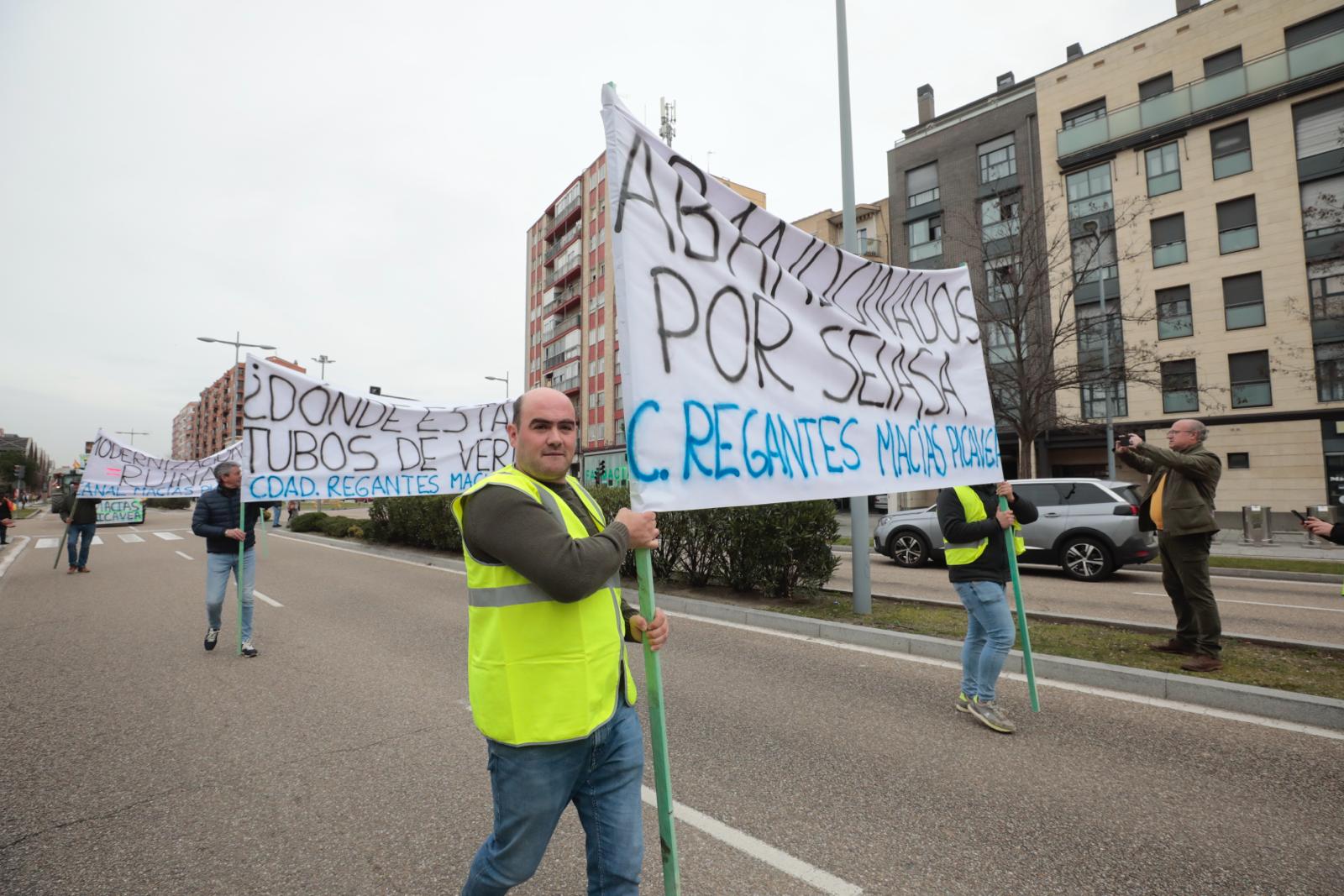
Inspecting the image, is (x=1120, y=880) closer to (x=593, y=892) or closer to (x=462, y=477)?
(x=593, y=892)

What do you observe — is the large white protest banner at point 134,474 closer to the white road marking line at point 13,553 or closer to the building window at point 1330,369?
the white road marking line at point 13,553

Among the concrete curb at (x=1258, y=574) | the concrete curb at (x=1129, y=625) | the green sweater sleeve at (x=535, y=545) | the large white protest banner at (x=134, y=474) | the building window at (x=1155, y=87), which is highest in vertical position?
the building window at (x=1155, y=87)

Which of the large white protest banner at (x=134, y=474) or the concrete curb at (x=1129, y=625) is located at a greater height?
the large white protest banner at (x=134, y=474)

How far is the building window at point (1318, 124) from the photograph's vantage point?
A: 2328 centimetres

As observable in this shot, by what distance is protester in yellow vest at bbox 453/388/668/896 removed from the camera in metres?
1.75

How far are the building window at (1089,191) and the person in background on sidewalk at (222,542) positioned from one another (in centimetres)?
3133

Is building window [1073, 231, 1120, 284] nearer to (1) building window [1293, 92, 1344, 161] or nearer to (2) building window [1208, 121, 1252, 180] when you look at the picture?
(2) building window [1208, 121, 1252, 180]

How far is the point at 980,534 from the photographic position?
13.6ft

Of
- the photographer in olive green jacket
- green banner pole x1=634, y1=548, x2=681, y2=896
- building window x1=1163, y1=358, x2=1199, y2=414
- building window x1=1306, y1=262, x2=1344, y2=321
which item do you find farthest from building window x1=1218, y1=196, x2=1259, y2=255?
green banner pole x1=634, y1=548, x2=681, y2=896

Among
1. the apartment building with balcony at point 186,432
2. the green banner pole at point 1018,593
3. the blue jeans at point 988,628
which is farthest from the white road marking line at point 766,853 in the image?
the apartment building with balcony at point 186,432

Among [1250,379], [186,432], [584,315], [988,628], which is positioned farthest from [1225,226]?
[186,432]

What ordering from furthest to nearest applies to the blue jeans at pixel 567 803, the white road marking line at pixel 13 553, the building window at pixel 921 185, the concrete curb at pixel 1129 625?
the building window at pixel 921 185 → the white road marking line at pixel 13 553 → the concrete curb at pixel 1129 625 → the blue jeans at pixel 567 803

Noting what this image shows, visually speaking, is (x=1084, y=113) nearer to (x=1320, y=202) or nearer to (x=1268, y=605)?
(x=1320, y=202)

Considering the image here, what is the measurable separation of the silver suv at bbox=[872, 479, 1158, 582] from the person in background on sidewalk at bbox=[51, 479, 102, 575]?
16.0m
